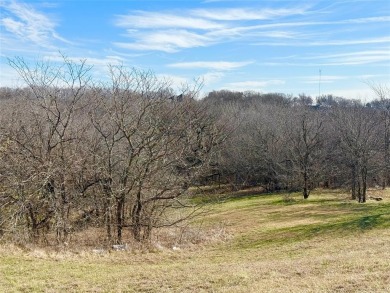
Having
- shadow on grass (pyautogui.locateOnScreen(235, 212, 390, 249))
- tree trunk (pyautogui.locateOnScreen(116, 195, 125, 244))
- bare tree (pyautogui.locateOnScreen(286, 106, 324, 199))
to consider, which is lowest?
shadow on grass (pyautogui.locateOnScreen(235, 212, 390, 249))

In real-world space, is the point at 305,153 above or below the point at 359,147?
below

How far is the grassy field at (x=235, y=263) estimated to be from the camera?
7.18 meters

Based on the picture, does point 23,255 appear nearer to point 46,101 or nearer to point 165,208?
point 46,101

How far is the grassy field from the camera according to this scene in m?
7.18

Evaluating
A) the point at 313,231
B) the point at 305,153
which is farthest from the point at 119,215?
the point at 305,153

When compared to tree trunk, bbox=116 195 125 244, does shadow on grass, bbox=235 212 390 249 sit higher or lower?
lower

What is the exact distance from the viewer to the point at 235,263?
10.3 m

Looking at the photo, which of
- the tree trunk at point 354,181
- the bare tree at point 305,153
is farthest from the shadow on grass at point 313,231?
the bare tree at point 305,153

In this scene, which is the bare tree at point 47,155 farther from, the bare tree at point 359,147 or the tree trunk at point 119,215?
the bare tree at point 359,147

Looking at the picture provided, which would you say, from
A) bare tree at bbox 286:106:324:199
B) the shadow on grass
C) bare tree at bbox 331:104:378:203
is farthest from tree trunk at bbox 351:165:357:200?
the shadow on grass

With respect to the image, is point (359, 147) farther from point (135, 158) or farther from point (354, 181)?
point (135, 158)

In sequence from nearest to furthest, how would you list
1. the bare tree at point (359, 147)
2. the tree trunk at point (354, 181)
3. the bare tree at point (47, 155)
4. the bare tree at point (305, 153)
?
the bare tree at point (47, 155) < the bare tree at point (359, 147) < the tree trunk at point (354, 181) < the bare tree at point (305, 153)

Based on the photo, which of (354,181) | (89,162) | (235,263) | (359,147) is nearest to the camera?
(235,263)

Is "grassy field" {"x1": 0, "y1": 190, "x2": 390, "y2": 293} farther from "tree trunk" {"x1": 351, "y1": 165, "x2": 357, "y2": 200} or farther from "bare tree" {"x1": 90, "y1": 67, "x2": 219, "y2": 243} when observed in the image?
"tree trunk" {"x1": 351, "y1": 165, "x2": 357, "y2": 200}
